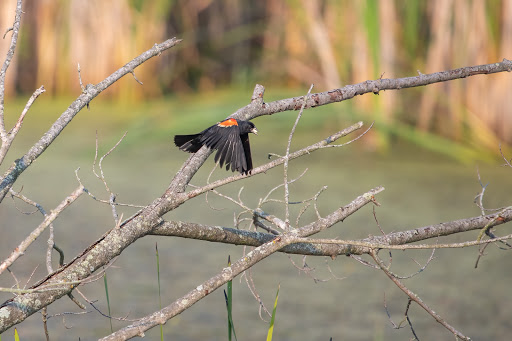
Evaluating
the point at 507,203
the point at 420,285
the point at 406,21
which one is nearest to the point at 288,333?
the point at 420,285

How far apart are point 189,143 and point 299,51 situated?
3092mm

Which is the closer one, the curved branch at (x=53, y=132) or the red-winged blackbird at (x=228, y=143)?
the curved branch at (x=53, y=132)

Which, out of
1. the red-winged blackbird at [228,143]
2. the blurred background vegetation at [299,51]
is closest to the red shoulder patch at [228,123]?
the red-winged blackbird at [228,143]

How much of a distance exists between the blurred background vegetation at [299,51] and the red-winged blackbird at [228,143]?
7.31ft

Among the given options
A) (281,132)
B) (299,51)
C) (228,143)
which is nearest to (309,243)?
(228,143)

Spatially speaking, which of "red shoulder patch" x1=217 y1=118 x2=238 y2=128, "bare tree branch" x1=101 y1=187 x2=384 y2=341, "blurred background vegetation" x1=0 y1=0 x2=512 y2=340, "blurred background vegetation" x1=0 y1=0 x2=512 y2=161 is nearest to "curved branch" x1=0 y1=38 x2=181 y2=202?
"red shoulder patch" x1=217 y1=118 x2=238 y2=128

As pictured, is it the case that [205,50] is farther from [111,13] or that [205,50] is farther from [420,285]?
[420,285]

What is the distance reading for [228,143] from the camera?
1296mm

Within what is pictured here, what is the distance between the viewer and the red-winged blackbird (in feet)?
4.18

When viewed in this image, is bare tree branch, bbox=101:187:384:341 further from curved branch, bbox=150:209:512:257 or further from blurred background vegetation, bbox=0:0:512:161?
blurred background vegetation, bbox=0:0:512:161

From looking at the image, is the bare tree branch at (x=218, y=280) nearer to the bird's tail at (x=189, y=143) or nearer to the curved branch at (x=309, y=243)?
the curved branch at (x=309, y=243)

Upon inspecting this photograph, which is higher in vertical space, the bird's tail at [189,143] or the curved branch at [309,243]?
the bird's tail at [189,143]

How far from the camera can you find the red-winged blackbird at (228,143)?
4.18 feet

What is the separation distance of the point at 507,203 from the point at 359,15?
4.02ft
